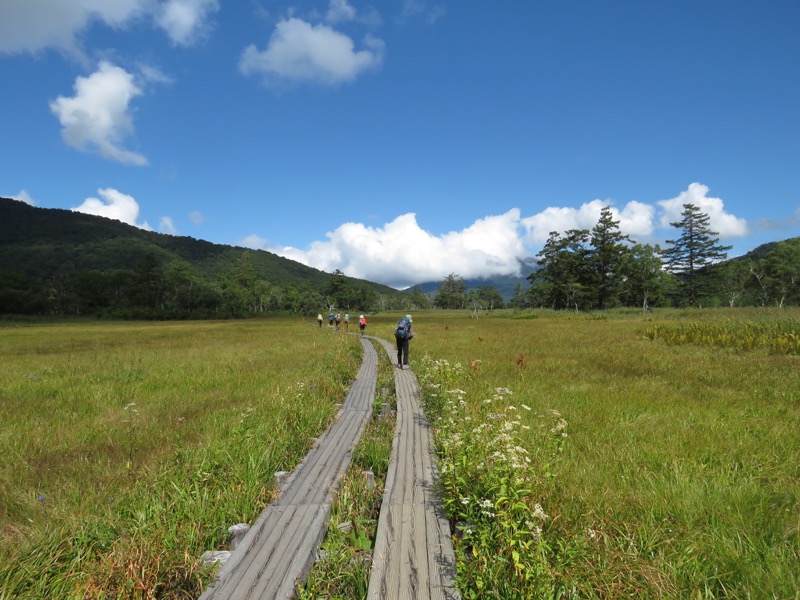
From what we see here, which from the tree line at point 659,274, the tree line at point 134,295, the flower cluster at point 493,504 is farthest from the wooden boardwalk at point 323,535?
the tree line at point 134,295

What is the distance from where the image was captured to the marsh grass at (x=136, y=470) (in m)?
3.13

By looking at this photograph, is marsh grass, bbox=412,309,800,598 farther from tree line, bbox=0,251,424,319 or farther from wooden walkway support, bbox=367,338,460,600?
tree line, bbox=0,251,424,319

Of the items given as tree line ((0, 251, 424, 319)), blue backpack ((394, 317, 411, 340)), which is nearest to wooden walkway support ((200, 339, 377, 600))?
blue backpack ((394, 317, 411, 340))

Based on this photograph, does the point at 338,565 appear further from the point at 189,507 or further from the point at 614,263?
the point at 614,263

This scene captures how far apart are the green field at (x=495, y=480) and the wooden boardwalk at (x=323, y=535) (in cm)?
27

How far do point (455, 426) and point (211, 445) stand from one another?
4054 mm

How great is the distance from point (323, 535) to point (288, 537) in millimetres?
365

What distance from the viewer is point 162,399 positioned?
32.3 ft

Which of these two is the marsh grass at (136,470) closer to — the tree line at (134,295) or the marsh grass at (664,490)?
the marsh grass at (664,490)

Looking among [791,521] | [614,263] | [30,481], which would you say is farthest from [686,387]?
[614,263]

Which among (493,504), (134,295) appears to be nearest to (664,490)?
(493,504)

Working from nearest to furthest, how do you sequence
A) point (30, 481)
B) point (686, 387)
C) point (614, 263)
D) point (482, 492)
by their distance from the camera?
point (482, 492) → point (30, 481) → point (686, 387) → point (614, 263)

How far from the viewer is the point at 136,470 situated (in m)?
5.58

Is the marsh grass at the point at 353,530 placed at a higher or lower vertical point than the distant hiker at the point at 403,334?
lower
